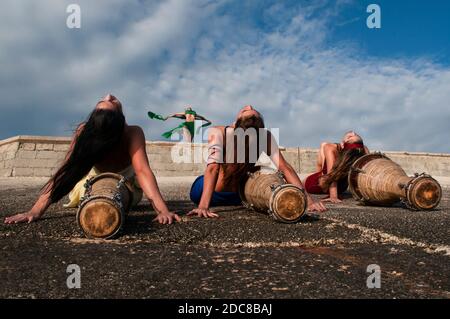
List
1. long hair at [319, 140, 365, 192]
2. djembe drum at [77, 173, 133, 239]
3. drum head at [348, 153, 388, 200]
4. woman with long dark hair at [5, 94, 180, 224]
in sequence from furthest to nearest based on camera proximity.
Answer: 1. long hair at [319, 140, 365, 192]
2. drum head at [348, 153, 388, 200]
3. woman with long dark hair at [5, 94, 180, 224]
4. djembe drum at [77, 173, 133, 239]

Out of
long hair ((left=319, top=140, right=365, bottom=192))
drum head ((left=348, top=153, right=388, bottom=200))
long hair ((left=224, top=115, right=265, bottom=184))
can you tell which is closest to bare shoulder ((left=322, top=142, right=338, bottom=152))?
long hair ((left=319, top=140, right=365, bottom=192))

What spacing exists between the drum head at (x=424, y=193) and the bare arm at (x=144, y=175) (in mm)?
2262

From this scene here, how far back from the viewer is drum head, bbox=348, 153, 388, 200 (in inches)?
177

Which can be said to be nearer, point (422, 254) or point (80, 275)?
point (80, 275)

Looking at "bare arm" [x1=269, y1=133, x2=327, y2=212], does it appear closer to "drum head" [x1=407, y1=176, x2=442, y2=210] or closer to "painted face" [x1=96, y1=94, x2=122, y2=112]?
"drum head" [x1=407, y1=176, x2=442, y2=210]

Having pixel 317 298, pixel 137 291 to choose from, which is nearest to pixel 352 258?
pixel 317 298

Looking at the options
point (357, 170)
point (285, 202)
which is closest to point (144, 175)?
point (285, 202)

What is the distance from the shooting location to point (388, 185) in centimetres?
403

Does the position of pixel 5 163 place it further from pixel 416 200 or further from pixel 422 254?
pixel 422 254

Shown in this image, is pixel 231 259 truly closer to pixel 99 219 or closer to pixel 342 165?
pixel 99 219

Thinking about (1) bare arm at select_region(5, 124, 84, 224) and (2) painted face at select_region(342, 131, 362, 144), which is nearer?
(1) bare arm at select_region(5, 124, 84, 224)

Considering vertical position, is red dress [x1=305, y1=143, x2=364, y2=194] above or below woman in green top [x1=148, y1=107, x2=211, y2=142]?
below
